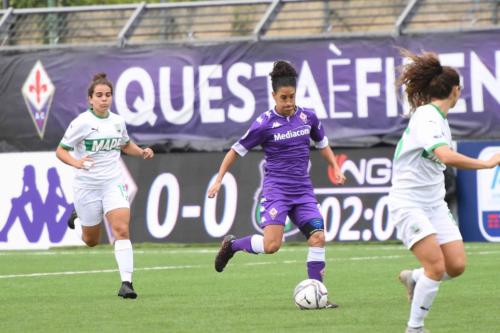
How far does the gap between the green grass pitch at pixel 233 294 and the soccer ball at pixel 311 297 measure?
0.49 feet

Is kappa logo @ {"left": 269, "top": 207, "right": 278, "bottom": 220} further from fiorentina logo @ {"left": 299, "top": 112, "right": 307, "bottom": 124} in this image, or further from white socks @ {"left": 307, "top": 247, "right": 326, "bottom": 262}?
fiorentina logo @ {"left": 299, "top": 112, "right": 307, "bottom": 124}

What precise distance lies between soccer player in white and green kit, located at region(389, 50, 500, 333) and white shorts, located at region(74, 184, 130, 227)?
4825 millimetres

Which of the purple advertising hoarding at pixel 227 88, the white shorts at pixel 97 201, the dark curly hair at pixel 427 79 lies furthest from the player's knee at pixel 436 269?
the purple advertising hoarding at pixel 227 88

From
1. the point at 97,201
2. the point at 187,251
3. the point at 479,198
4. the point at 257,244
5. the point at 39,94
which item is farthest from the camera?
the point at 39,94

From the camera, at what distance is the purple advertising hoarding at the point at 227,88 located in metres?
21.7

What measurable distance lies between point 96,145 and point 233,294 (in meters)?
2.21

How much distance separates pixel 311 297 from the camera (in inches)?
477

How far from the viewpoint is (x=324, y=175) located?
72.0 ft

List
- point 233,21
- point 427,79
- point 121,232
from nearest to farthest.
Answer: point 427,79
point 121,232
point 233,21

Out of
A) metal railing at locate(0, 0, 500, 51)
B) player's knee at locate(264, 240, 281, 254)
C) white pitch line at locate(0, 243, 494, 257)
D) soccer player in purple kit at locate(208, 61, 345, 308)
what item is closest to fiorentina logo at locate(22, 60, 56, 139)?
metal railing at locate(0, 0, 500, 51)

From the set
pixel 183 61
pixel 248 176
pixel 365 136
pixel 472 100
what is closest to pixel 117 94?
pixel 183 61

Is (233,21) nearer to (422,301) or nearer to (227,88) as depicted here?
(227,88)

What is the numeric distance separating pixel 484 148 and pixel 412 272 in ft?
35.5

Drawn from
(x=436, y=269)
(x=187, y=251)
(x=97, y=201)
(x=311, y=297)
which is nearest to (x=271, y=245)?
(x=311, y=297)
